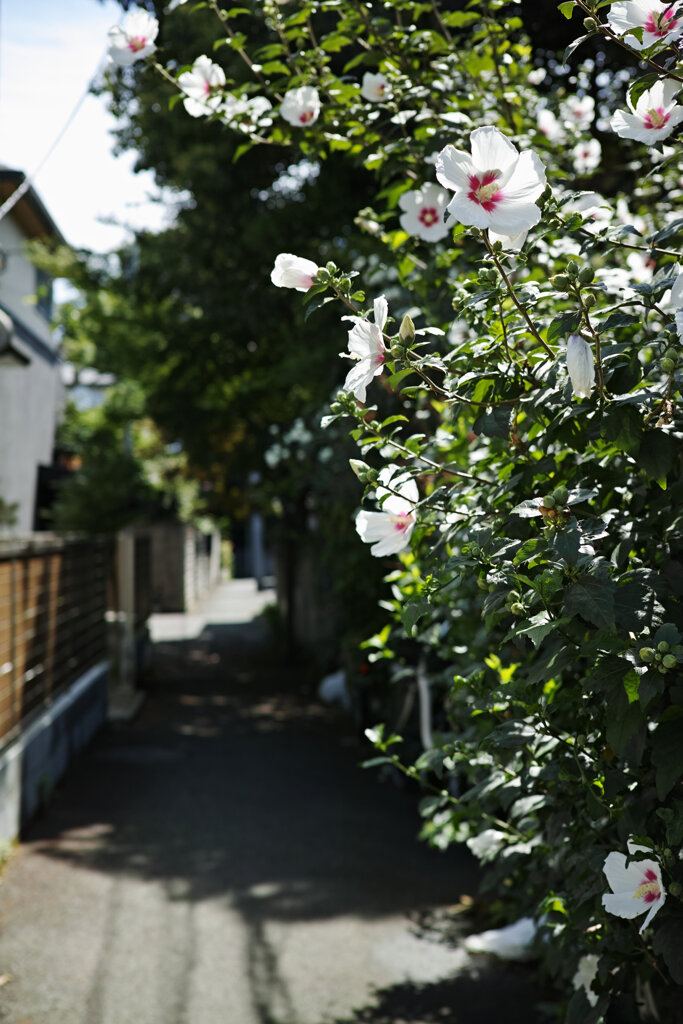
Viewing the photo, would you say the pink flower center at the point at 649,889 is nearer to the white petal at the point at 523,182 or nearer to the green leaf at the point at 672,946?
the green leaf at the point at 672,946

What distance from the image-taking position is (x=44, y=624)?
25.6 feet

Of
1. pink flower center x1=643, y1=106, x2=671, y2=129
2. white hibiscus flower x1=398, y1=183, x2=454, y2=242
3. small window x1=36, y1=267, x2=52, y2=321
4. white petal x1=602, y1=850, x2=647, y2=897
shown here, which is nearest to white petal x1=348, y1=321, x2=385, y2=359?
pink flower center x1=643, y1=106, x2=671, y2=129

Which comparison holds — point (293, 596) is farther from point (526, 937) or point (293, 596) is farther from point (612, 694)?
point (612, 694)

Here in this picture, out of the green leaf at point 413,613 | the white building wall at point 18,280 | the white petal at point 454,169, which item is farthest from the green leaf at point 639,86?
the white building wall at point 18,280

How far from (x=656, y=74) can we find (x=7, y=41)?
11.8 feet

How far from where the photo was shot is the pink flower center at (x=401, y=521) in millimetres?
2088

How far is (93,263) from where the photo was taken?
12.9 metres

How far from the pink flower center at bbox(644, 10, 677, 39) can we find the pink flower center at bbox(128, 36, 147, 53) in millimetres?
1507

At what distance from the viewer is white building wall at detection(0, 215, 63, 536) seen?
15.8 meters

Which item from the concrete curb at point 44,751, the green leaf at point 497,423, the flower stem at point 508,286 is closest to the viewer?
the flower stem at point 508,286

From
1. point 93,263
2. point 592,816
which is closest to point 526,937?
point 592,816

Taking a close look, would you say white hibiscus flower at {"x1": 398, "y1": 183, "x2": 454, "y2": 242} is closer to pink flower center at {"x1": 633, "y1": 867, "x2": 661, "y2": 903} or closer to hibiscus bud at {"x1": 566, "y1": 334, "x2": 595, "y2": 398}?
hibiscus bud at {"x1": 566, "y1": 334, "x2": 595, "y2": 398}

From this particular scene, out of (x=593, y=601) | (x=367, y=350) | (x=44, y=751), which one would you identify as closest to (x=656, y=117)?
(x=367, y=350)

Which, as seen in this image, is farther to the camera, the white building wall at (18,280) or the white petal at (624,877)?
the white building wall at (18,280)
